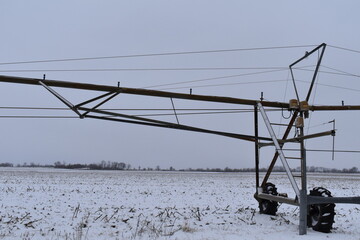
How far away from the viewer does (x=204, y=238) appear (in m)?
8.70

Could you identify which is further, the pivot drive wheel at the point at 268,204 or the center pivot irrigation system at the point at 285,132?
the pivot drive wheel at the point at 268,204

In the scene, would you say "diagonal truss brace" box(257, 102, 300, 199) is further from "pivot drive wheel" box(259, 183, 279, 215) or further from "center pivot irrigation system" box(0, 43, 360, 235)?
"pivot drive wheel" box(259, 183, 279, 215)

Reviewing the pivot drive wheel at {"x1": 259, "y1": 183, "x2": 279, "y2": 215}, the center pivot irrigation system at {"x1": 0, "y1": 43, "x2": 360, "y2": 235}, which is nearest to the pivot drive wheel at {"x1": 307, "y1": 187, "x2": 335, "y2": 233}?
the center pivot irrigation system at {"x1": 0, "y1": 43, "x2": 360, "y2": 235}

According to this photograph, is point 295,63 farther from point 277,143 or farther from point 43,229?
point 43,229

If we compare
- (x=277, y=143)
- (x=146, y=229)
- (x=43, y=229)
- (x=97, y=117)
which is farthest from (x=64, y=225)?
(x=277, y=143)

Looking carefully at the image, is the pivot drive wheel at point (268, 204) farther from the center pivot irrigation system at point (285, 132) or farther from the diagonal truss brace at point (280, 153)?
the diagonal truss brace at point (280, 153)

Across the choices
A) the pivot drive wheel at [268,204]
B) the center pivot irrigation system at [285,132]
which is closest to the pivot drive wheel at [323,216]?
the center pivot irrigation system at [285,132]

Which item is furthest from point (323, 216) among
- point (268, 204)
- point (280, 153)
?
point (268, 204)

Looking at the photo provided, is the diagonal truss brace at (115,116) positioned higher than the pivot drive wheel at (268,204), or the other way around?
A: the diagonal truss brace at (115,116)

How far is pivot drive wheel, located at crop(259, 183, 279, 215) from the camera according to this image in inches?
507

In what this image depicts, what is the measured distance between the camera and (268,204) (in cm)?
1293

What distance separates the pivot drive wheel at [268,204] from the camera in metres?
12.9

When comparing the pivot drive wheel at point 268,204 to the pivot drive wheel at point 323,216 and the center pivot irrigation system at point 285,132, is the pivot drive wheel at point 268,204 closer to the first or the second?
the center pivot irrigation system at point 285,132

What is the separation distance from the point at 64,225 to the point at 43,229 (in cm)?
76
